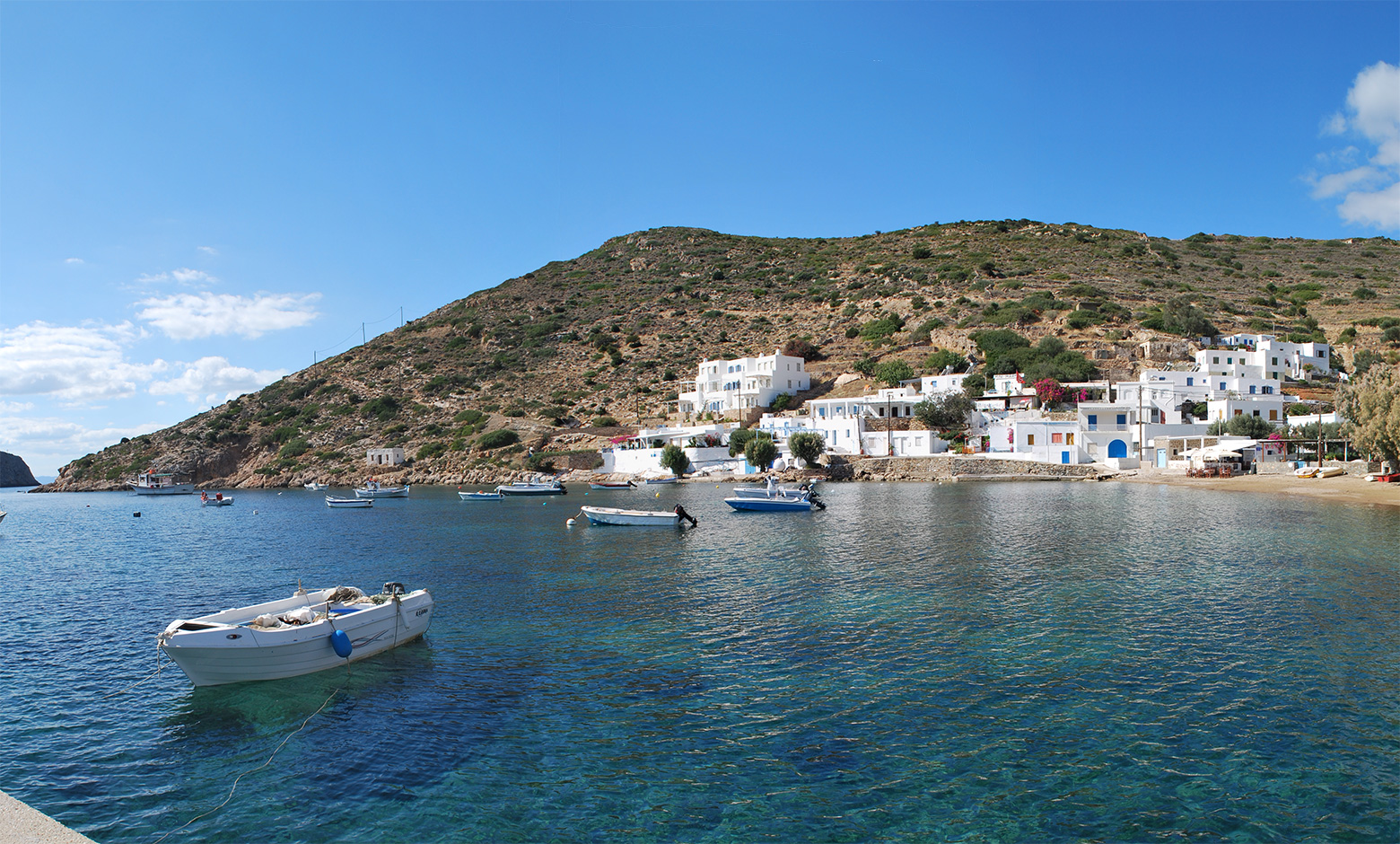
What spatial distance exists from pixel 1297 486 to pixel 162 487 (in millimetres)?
109295

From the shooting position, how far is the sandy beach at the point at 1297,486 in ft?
133

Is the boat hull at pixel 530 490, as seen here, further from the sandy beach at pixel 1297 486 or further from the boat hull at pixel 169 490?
the boat hull at pixel 169 490

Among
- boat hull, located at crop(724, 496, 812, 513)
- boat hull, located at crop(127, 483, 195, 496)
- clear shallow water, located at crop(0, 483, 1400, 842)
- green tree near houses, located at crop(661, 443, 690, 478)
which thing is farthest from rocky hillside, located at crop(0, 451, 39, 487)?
boat hull, located at crop(724, 496, 812, 513)

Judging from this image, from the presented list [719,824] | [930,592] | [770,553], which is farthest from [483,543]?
[719,824]

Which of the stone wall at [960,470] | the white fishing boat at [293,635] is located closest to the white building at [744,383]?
the stone wall at [960,470]

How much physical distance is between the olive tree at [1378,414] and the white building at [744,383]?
165 ft

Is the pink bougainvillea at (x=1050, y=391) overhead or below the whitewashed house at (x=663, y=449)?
overhead

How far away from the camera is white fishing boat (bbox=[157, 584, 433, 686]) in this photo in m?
13.9

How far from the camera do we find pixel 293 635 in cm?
1439

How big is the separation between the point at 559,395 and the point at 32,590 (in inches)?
2951

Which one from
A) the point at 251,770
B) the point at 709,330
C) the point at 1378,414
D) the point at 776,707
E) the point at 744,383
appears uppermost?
the point at 709,330

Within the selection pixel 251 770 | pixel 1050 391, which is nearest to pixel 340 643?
pixel 251 770

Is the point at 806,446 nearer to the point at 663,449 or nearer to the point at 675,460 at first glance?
the point at 675,460

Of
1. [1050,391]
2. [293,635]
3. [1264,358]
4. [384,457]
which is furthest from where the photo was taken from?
[384,457]
